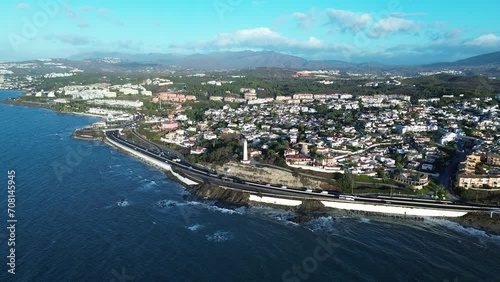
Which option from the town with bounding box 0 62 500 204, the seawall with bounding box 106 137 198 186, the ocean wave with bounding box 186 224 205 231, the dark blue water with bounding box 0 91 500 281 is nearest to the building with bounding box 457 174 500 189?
the town with bounding box 0 62 500 204

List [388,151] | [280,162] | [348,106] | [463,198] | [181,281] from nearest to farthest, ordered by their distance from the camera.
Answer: [181,281], [463,198], [280,162], [388,151], [348,106]

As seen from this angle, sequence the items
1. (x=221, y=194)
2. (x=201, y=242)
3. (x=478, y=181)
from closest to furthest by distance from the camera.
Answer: (x=201, y=242) < (x=478, y=181) < (x=221, y=194)

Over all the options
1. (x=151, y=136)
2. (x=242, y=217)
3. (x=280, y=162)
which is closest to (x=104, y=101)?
(x=151, y=136)

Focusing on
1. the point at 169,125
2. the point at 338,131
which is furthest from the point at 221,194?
the point at 169,125

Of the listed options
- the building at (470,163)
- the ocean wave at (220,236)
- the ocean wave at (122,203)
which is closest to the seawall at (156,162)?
the ocean wave at (122,203)

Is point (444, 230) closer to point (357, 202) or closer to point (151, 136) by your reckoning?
point (357, 202)

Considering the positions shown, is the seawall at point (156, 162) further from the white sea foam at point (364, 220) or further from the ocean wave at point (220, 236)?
the white sea foam at point (364, 220)

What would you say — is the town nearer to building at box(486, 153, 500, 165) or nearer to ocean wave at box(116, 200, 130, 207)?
building at box(486, 153, 500, 165)

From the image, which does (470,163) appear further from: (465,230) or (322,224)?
(322,224)
